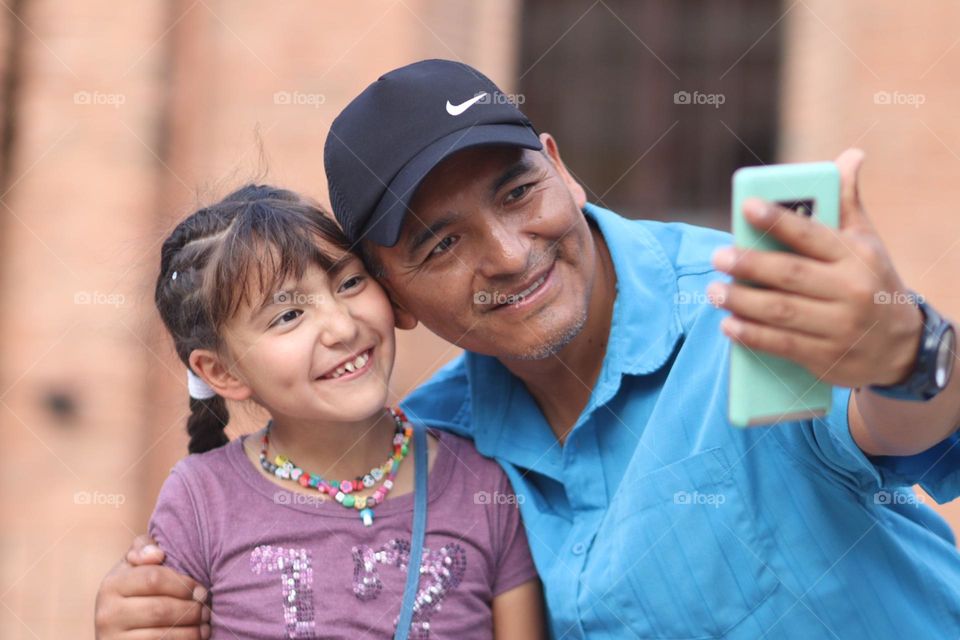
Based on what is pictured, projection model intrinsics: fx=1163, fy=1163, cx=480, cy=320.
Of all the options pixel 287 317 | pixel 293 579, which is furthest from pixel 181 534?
pixel 287 317

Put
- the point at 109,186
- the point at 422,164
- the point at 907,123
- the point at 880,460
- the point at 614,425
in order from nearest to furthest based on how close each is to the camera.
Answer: the point at 880,460 → the point at 422,164 → the point at 614,425 → the point at 907,123 → the point at 109,186

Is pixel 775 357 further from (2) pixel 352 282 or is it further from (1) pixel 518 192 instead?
(2) pixel 352 282

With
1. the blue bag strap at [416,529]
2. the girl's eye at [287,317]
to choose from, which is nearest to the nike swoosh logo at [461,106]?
the girl's eye at [287,317]

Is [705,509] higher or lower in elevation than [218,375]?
lower

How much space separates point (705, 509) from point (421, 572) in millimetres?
506

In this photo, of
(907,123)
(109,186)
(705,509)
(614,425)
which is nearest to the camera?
(705,509)

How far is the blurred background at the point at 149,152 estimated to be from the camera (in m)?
4.13

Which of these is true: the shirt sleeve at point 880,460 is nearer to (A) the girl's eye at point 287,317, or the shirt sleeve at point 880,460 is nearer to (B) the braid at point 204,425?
(A) the girl's eye at point 287,317

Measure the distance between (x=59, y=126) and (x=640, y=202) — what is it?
90.4 inches

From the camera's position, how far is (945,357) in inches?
55.8

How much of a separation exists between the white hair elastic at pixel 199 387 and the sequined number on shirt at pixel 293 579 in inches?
14.2

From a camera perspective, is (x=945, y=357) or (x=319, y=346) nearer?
(x=945, y=357)

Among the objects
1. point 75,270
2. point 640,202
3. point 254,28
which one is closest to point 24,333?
point 75,270

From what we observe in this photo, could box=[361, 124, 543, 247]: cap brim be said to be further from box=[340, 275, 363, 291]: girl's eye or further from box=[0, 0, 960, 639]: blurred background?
box=[0, 0, 960, 639]: blurred background
